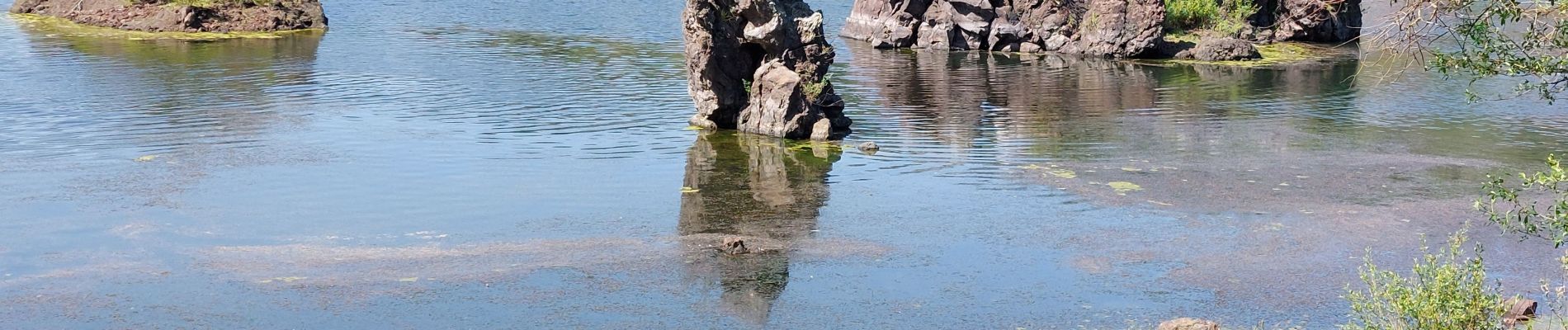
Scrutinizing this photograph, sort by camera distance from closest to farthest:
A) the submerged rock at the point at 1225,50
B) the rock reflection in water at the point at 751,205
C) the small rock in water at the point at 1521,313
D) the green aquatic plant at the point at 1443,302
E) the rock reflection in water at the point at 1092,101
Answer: the green aquatic plant at the point at 1443,302
the small rock in water at the point at 1521,313
the rock reflection in water at the point at 751,205
the rock reflection in water at the point at 1092,101
the submerged rock at the point at 1225,50

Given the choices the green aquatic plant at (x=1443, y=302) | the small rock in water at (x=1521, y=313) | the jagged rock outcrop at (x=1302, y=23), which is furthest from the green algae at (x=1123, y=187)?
the jagged rock outcrop at (x=1302, y=23)

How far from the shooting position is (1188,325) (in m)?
10.4

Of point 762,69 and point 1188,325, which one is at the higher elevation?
point 762,69

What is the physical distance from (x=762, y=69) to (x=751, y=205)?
5345 millimetres

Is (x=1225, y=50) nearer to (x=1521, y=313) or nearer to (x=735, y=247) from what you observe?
(x=735, y=247)

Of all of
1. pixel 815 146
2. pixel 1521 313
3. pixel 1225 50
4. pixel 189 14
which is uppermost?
pixel 189 14

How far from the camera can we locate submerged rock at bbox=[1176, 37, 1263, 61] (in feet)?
112

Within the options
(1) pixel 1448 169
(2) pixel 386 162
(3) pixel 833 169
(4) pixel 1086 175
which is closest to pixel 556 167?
(2) pixel 386 162

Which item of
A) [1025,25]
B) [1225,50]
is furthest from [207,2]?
[1225,50]

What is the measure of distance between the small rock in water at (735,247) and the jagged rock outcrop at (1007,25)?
22.7 metres

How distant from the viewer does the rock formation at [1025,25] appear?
114 ft

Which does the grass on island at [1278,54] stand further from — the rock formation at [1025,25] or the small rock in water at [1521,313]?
the small rock in water at [1521,313]

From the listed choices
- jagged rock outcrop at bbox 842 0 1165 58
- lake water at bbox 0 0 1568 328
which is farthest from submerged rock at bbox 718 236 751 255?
jagged rock outcrop at bbox 842 0 1165 58

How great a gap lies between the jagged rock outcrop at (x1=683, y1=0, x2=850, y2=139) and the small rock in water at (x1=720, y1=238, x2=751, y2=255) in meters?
7.09
